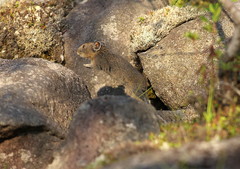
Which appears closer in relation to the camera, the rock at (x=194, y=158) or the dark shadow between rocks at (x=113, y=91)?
the rock at (x=194, y=158)

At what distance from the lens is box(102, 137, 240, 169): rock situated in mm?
4086

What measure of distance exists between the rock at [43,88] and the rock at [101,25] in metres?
1.89

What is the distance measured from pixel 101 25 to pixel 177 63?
353 centimetres

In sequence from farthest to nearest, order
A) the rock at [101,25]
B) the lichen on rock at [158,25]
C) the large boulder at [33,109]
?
the rock at [101,25] → the lichen on rock at [158,25] → the large boulder at [33,109]

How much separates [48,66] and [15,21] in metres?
3.74

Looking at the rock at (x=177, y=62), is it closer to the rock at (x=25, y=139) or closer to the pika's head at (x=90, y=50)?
the pika's head at (x=90, y=50)

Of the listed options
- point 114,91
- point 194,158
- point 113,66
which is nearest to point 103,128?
point 194,158

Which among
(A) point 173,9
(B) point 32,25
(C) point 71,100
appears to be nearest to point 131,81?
(C) point 71,100

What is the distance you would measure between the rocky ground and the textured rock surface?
3 centimetres

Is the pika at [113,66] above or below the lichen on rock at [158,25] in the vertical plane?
below

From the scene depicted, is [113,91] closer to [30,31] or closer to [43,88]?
[43,88]

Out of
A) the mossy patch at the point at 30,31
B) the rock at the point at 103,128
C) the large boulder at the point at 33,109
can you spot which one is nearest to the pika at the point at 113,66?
the large boulder at the point at 33,109

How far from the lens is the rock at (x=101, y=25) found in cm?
1274

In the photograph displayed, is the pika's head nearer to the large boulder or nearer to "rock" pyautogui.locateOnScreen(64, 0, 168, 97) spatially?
the large boulder
